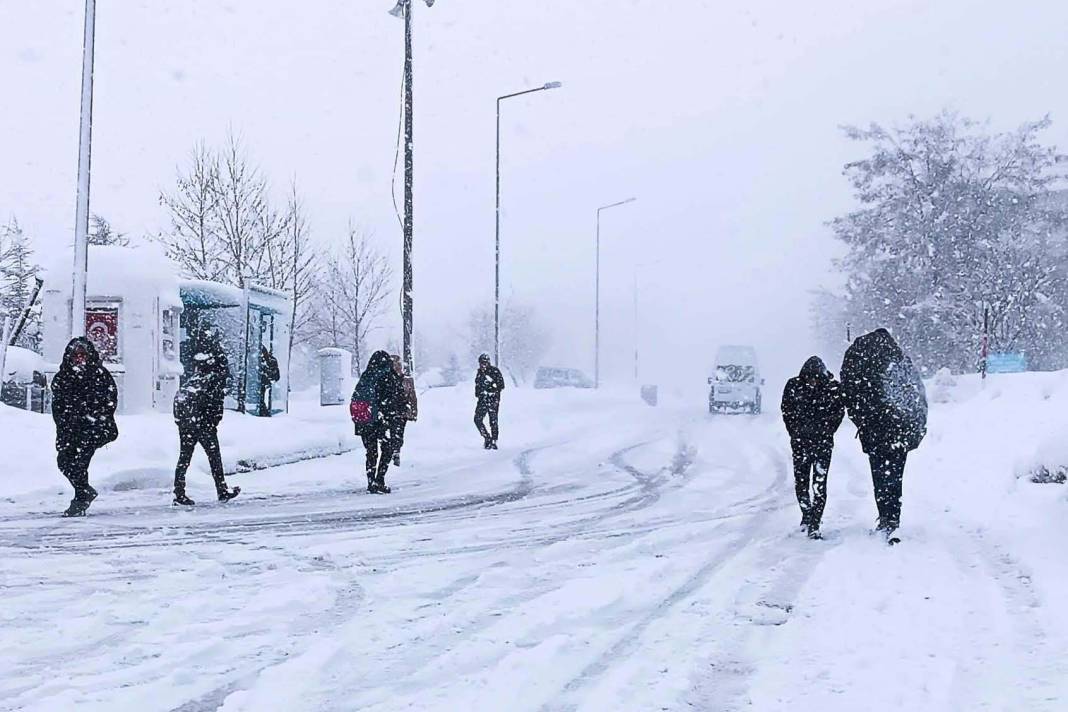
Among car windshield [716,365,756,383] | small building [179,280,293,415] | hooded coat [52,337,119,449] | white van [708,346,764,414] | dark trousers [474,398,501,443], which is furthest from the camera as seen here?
car windshield [716,365,756,383]

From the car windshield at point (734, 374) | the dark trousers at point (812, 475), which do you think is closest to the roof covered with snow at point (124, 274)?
the dark trousers at point (812, 475)

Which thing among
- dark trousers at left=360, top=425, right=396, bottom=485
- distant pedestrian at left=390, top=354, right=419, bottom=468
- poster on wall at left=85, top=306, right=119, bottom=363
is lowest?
dark trousers at left=360, top=425, right=396, bottom=485

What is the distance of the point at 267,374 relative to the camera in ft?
67.7

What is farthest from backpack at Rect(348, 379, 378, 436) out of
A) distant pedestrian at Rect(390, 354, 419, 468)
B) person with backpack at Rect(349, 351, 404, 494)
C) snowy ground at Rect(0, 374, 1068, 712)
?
snowy ground at Rect(0, 374, 1068, 712)

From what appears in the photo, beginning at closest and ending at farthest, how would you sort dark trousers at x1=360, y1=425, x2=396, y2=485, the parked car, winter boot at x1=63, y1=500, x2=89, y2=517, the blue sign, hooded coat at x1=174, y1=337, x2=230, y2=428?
winter boot at x1=63, y1=500, x2=89, y2=517 < hooded coat at x1=174, y1=337, x2=230, y2=428 < dark trousers at x1=360, y1=425, x2=396, y2=485 < the blue sign < the parked car

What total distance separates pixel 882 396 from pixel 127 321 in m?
15.2

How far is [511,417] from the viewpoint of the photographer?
88.8ft

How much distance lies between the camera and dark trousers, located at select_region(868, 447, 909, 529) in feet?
Result: 26.7

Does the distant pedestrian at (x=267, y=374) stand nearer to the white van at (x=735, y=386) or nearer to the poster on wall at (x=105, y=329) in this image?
the poster on wall at (x=105, y=329)

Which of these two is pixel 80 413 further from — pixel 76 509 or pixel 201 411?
pixel 201 411

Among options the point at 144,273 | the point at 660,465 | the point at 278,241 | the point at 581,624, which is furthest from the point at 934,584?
the point at 278,241

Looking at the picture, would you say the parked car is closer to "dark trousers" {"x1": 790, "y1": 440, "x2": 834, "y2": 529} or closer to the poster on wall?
the poster on wall

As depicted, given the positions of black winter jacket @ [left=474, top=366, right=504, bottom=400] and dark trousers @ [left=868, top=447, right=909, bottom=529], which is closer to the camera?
dark trousers @ [left=868, top=447, right=909, bottom=529]

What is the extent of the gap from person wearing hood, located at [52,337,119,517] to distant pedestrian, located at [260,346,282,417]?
1095 cm
